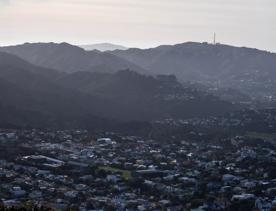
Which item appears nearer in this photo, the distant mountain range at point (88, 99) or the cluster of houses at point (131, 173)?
the cluster of houses at point (131, 173)

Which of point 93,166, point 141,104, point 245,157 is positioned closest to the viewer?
point 93,166

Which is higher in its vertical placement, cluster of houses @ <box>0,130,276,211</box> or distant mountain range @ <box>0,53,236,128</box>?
distant mountain range @ <box>0,53,236,128</box>

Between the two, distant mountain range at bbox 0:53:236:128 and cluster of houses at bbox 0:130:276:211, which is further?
distant mountain range at bbox 0:53:236:128

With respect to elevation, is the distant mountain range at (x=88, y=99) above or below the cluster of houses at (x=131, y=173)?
above

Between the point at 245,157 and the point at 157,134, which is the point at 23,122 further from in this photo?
the point at 245,157

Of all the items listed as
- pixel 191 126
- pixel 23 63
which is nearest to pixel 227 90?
pixel 23 63
